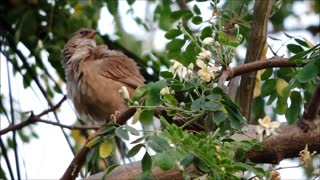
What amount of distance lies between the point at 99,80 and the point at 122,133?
2108 mm

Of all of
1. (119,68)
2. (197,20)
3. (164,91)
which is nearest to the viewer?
(164,91)

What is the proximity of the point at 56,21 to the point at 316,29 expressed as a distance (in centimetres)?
222

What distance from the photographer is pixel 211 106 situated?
2.97 metres

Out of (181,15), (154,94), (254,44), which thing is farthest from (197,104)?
(181,15)

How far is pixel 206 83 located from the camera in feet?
10.2

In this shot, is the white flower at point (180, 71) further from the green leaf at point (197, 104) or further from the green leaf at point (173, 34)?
the green leaf at point (173, 34)

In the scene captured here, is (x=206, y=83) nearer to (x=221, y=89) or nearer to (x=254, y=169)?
(x=221, y=89)

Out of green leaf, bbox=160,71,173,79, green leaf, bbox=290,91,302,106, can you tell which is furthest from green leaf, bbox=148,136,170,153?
green leaf, bbox=290,91,302,106

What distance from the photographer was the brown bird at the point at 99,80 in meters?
5.04

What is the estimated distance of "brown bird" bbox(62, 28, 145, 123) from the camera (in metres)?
5.04

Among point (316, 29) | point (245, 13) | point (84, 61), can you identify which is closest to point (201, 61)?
point (245, 13)

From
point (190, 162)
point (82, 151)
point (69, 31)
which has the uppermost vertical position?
point (69, 31)

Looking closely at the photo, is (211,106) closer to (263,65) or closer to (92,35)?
(263,65)

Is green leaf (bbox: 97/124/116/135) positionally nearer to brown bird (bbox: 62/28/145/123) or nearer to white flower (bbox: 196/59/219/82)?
white flower (bbox: 196/59/219/82)
